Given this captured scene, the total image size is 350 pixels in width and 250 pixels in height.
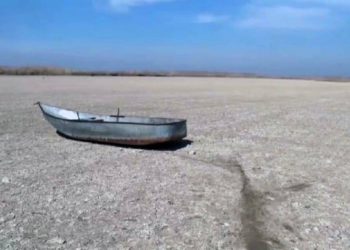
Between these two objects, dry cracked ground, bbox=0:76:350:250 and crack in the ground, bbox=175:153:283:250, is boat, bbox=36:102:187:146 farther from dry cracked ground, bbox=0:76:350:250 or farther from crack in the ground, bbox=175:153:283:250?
crack in the ground, bbox=175:153:283:250

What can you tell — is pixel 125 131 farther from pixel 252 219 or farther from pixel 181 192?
pixel 252 219

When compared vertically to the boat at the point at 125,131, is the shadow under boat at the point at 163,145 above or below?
below

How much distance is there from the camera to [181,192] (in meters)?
9.12

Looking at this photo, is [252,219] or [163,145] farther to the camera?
[163,145]

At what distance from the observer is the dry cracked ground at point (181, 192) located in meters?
7.02

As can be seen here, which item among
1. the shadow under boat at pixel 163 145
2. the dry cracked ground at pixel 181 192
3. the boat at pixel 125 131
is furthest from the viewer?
the shadow under boat at pixel 163 145

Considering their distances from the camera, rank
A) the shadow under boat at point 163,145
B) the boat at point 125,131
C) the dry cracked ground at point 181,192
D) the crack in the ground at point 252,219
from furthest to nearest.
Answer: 1. the shadow under boat at point 163,145
2. the boat at point 125,131
3. the dry cracked ground at point 181,192
4. the crack in the ground at point 252,219

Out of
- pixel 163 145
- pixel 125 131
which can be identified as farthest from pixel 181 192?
pixel 163 145

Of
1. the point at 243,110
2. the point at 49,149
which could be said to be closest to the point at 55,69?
the point at 243,110

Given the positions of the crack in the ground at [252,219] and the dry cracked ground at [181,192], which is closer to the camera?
the crack in the ground at [252,219]

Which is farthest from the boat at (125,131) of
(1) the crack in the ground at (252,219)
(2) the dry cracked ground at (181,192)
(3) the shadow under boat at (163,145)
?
(1) the crack in the ground at (252,219)

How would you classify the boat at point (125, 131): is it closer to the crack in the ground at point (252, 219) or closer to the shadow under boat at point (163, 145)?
the shadow under boat at point (163, 145)

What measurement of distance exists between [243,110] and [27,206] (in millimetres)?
16461

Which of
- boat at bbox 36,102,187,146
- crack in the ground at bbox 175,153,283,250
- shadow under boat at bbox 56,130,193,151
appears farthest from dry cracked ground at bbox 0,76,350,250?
boat at bbox 36,102,187,146
